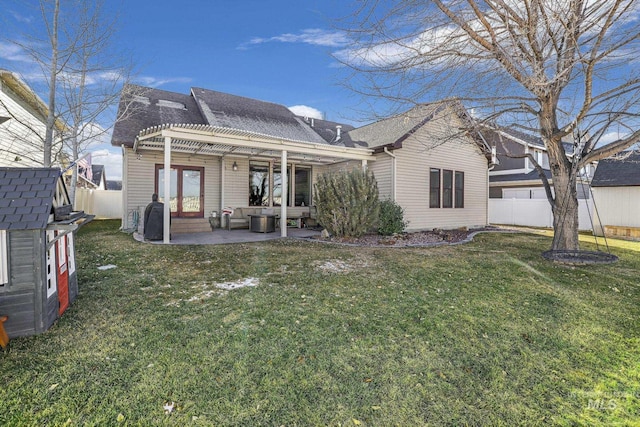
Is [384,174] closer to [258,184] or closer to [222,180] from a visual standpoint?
[258,184]

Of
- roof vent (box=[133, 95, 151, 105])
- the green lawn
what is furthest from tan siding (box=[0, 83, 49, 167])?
the green lawn

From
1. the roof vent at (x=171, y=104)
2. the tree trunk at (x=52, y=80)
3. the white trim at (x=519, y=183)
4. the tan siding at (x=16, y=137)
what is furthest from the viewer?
the white trim at (x=519, y=183)

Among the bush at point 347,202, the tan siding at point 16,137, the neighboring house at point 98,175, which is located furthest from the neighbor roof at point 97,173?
the bush at point 347,202

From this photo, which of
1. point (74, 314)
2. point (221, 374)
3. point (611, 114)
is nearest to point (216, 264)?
point (74, 314)

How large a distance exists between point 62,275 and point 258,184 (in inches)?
369

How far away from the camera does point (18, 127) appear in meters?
8.88

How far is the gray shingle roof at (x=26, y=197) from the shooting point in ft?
8.41

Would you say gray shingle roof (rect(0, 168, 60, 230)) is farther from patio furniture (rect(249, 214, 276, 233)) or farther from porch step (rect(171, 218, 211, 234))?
patio furniture (rect(249, 214, 276, 233))

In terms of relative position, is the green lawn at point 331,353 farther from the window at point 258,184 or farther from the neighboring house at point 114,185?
the neighboring house at point 114,185

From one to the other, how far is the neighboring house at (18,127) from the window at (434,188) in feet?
38.1

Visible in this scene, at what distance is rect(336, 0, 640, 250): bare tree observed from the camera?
508 centimetres

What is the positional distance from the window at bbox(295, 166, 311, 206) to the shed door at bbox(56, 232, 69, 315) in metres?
10.2

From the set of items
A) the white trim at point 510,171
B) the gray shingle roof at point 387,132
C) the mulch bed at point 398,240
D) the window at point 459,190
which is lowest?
the mulch bed at point 398,240

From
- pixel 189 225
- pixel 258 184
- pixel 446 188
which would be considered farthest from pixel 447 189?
pixel 189 225
